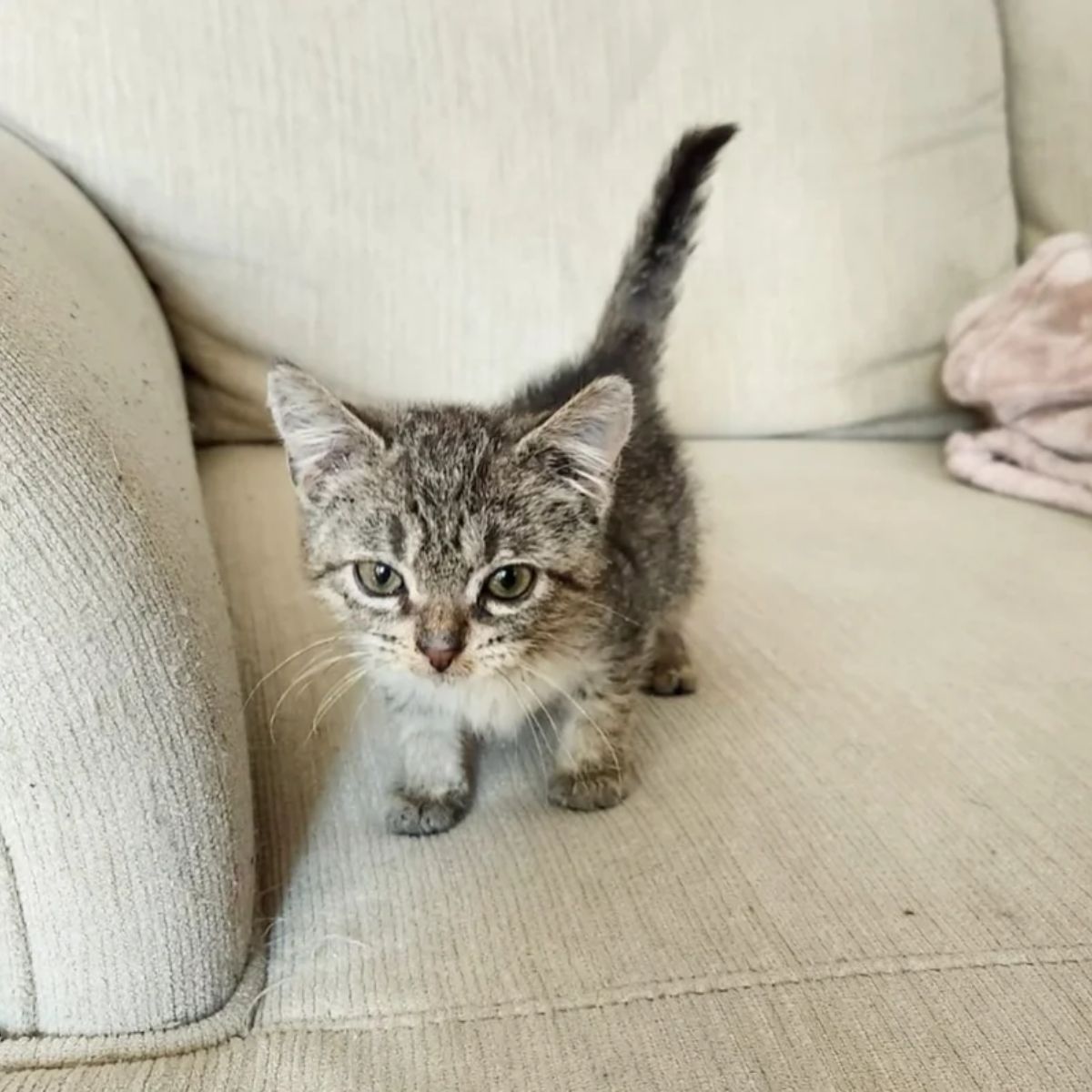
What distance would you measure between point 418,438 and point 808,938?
0.46 m

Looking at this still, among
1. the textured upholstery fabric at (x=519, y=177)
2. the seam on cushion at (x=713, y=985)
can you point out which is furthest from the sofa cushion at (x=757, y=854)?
the textured upholstery fabric at (x=519, y=177)

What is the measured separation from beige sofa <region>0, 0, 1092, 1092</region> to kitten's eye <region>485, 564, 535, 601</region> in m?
0.17

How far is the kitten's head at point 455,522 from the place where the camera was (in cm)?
91

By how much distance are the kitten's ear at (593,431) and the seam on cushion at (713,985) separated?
384 mm

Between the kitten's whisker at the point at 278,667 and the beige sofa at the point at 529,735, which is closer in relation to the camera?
the beige sofa at the point at 529,735

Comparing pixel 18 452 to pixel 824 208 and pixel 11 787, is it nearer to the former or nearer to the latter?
pixel 11 787

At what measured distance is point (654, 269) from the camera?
123 cm

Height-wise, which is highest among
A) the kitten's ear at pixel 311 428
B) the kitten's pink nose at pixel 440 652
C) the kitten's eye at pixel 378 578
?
the kitten's ear at pixel 311 428

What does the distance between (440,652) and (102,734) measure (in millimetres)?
295

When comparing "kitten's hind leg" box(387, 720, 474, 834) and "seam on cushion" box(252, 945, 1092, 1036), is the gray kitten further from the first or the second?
"seam on cushion" box(252, 945, 1092, 1036)

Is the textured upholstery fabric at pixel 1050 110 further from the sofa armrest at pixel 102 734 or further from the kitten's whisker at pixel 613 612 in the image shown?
the sofa armrest at pixel 102 734

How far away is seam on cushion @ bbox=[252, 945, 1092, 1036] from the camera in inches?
27.7

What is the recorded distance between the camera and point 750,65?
1.55 m

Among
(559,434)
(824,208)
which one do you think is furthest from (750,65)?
(559,434)
